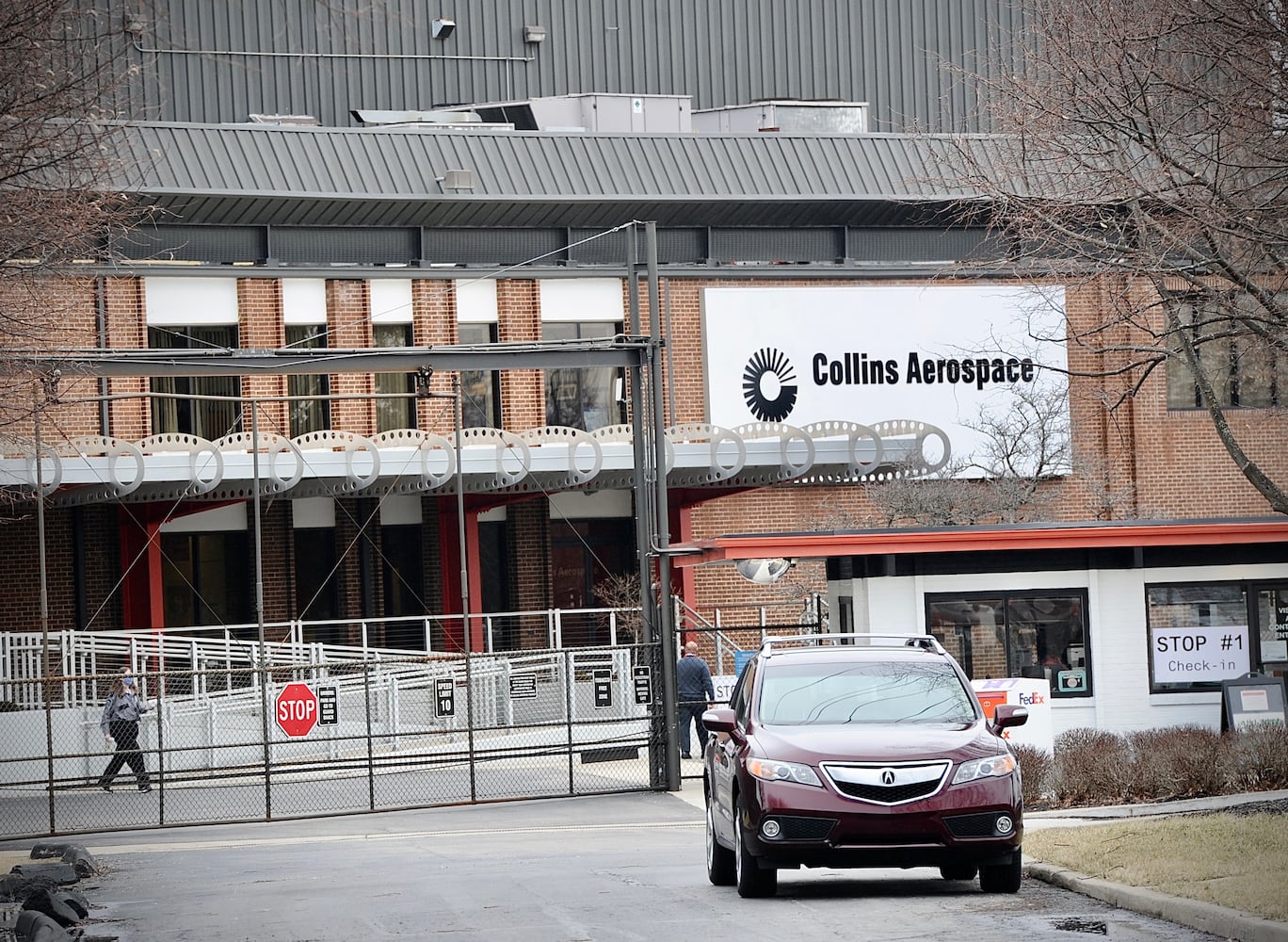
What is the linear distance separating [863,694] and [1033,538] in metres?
10.4

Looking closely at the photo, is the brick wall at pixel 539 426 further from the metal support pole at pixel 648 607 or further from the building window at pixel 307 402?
the metal support pole at pixel 648 607

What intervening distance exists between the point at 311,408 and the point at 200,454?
8.12 meters

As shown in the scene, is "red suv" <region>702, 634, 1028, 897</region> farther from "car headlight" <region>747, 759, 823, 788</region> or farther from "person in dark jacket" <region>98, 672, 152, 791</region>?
"person in dark jacket" <region>98, 672, 152, 791</region>

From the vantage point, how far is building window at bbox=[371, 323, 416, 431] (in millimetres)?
40875

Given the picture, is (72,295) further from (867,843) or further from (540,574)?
(867,843)

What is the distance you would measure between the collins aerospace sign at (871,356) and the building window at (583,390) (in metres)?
2.44

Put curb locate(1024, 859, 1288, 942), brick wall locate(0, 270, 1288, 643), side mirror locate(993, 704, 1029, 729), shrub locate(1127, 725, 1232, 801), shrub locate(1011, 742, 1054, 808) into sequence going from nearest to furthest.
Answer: curb locate(1024, 859, 1288, 942) < side mirror locate(993, 704, 1029, 729) < shrub locate(1127, 725, 1232, 801) < shrub locate(1011, 742, 1054, 808) < brick wall locate(0, 270, 1288, 643)

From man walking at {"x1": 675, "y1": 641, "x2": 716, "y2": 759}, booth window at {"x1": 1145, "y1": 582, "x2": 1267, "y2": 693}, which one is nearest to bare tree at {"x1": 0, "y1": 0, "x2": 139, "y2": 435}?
man walking at {"x1": 675, "y1": 641, "x2": 716, "y2": 759}

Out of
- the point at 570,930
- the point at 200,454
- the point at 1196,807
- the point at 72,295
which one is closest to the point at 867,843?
the point at 570,930

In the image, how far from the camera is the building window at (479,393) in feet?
135

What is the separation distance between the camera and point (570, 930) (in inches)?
454

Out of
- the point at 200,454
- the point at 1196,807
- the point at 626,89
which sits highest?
the point at 626,89

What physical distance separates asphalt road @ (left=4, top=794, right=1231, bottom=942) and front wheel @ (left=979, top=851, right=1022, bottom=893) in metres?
0.11

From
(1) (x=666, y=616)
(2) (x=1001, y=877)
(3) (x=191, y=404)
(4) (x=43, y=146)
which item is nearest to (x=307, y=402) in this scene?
(3) (x=191, y=404)
